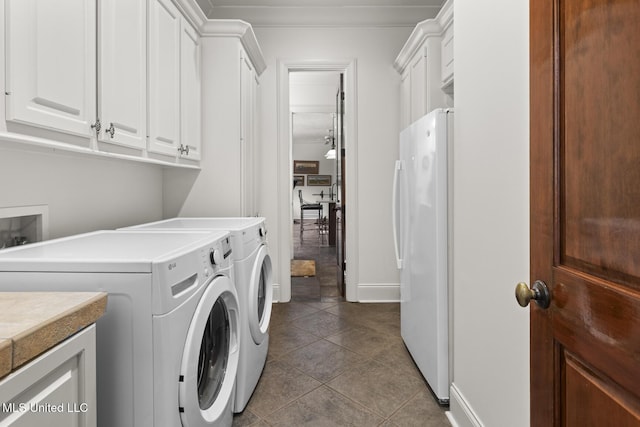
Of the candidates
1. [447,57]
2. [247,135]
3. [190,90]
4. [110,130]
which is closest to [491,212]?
[110,130]

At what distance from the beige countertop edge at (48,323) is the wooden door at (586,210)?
1.04 metres

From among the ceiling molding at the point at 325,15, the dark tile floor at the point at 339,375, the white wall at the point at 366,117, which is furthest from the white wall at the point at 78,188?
the ceiling molding at the point at 325,15

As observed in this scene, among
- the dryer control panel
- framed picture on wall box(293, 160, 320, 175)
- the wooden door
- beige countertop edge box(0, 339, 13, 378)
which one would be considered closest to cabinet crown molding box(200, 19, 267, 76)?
the dryer control panel

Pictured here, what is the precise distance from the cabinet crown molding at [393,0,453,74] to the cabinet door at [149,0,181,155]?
180 centimetres

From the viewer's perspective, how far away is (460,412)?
1.59 meters

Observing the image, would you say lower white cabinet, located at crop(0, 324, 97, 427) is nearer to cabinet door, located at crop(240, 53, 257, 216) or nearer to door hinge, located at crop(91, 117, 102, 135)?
door hinge, located at crop(91, 117, 102, 135)

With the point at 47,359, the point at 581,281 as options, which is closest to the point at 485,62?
the point at 581,281

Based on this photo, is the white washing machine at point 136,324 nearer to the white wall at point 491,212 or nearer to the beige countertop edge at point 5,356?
the beige countertop edge at point 5,356

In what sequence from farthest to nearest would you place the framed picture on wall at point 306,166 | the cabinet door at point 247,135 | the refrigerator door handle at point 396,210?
the framed picture on wall at point 306,166 → the cabinet door at point 247,135 → the refrigerator door handle at point 396,210

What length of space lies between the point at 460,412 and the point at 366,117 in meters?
2.66

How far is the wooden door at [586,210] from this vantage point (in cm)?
60

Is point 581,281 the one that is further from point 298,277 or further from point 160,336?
point 298,277

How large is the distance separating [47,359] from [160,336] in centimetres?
32

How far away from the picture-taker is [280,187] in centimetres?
350
